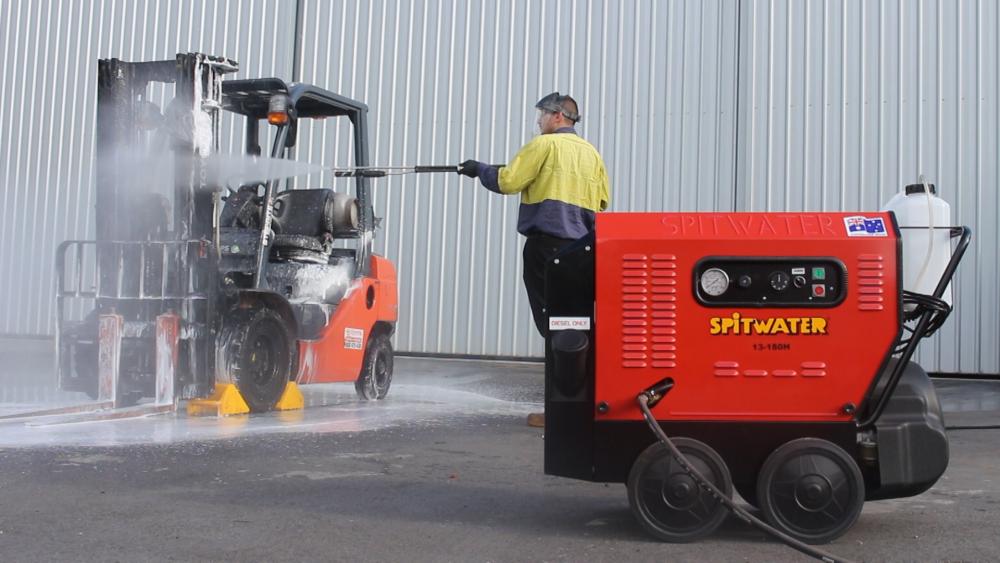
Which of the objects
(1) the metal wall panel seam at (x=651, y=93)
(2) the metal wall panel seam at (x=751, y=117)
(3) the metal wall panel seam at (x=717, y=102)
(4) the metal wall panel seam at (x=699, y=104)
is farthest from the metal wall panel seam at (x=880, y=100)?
(1) the metal wall panel seam at (x=651, y=93)

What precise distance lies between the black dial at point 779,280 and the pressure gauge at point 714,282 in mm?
151

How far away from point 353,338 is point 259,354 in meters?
1.08

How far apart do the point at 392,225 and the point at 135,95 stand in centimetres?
692

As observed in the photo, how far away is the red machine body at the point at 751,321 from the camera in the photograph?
3.60 metres

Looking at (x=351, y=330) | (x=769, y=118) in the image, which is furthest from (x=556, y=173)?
(x=769, y=118)

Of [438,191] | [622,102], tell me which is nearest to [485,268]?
[438,191]

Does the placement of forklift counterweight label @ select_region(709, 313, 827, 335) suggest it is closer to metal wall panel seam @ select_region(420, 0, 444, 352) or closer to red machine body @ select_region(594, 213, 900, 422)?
red machine body @ select_region(594, 213, 900, 422)

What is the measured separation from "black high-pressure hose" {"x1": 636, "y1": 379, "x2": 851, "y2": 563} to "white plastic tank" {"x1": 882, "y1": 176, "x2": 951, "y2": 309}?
3.49 ft

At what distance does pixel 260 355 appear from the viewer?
Answer: 24.2 feet

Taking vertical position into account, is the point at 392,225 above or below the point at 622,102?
below

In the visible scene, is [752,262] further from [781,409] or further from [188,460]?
[188,460]

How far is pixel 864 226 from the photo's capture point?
3.63 metres

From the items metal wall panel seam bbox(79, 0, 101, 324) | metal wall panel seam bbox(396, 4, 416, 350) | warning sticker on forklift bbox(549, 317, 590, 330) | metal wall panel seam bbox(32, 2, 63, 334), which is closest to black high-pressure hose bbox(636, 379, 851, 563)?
warning sticker on forklift bbox(549, 317, 590, 330)

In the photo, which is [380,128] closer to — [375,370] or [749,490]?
[375,370]
